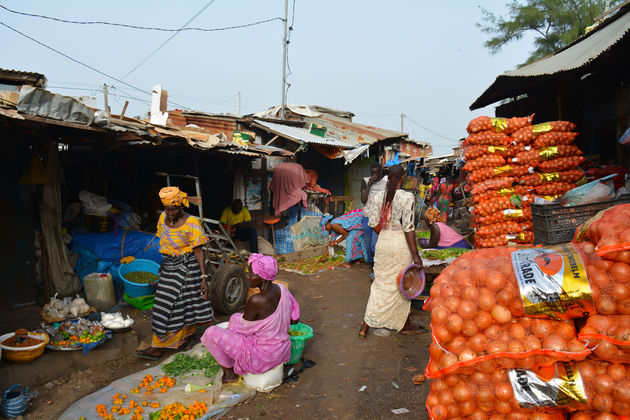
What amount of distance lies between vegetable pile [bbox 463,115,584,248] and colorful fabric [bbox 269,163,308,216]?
19.0 ft

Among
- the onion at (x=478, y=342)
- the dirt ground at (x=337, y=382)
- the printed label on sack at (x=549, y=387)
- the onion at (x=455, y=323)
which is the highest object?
the onion at (x=455, y=323)

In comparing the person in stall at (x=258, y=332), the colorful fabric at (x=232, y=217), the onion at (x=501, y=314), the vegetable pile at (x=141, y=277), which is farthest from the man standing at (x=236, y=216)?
the onion at (x=501, y=314)

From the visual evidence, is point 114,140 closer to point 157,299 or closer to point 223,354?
point 157,299

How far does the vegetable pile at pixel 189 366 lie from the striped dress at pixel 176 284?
301 mm

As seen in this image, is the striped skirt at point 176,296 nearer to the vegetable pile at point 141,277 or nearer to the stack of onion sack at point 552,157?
the vegetable pile at point 141,277

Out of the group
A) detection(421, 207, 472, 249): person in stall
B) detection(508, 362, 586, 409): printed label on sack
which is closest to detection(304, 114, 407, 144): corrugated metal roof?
detection(421, 207, 472, 249): person in stall

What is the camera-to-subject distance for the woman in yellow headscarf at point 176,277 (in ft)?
15.6

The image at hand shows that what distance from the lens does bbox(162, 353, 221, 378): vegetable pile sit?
14.4ft

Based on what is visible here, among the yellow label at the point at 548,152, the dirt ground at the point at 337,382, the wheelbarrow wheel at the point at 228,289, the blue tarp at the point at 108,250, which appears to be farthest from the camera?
the blue tarp at the point at 108,250

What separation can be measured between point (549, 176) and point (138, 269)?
675 cm

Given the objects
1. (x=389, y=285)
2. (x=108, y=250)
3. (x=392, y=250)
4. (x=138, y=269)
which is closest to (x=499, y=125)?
(x=392, y=250)

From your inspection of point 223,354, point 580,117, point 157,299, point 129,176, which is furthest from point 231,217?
point 580,117

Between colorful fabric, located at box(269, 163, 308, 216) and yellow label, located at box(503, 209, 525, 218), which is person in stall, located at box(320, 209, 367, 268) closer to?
colorful fabric, located at box(269, 163, 308, 216)

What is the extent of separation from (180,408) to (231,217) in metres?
6.71
